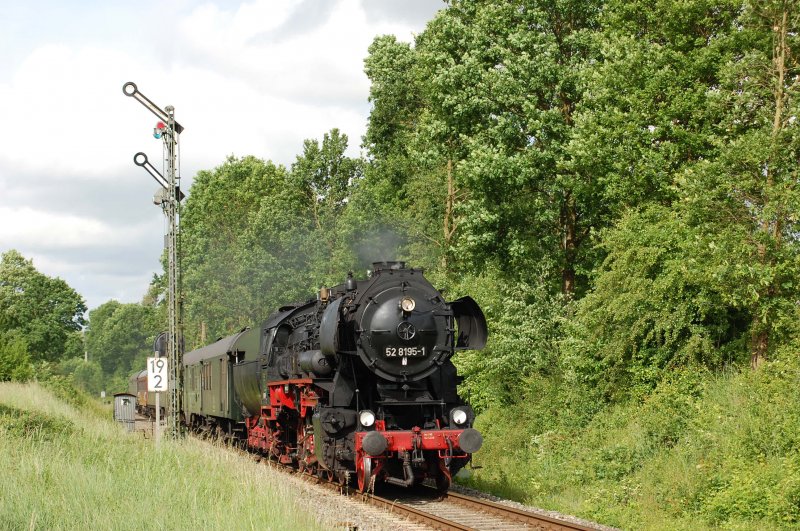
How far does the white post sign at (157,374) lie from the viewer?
17861 millimetres

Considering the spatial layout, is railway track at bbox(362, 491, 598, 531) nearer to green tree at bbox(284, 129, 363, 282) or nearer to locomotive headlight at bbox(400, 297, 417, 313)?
locomotive headlight at bbox(400, 297, 417, 313)

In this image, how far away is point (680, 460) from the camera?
13078 millimetres

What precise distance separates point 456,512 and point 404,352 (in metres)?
2.84

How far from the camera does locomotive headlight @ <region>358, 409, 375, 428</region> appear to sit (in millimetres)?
14172

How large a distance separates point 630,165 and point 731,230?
4324 mm

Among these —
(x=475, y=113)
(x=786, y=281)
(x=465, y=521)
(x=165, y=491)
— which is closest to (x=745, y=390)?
(x=786, y=281)

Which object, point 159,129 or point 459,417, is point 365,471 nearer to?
point 459,417

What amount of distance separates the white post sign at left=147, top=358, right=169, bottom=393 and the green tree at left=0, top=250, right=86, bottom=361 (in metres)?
63.2

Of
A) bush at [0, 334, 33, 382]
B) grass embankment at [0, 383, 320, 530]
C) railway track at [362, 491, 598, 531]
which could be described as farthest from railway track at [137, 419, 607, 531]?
bush at [0, 334, 33, 382]

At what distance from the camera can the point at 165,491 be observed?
35.8 ft

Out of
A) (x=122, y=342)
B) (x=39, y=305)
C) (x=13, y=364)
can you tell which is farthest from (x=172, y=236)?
(x=122, y=342)

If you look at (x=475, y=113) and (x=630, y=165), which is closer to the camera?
(x=630, y=165)

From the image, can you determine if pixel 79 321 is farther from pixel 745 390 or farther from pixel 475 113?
pixel 745 390

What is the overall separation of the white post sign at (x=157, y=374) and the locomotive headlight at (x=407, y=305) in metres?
6.14
